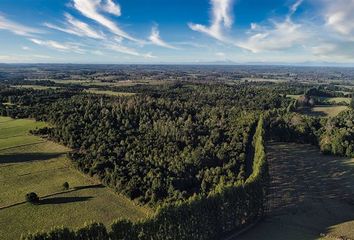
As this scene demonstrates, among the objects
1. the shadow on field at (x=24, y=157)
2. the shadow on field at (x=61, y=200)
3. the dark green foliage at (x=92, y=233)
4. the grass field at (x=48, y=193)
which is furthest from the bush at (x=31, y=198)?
the dark green foliage at (x=92, y=233)

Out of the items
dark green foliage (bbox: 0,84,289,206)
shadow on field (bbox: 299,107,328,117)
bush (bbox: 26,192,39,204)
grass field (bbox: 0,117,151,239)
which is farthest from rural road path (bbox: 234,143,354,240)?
shadow on field (bbox: 299,107,328,117)

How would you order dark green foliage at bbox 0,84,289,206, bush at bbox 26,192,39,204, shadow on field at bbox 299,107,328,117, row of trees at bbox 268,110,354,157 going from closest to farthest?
bush at bbox 26,192,39,204
dark green foliage at bbox 0,84,289,206
row of trees at bbox 268,110,354,157
shadow on field at bbox 299,107,328,117

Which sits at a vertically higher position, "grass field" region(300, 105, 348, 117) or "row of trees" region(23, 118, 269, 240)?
"row of trees" region(23, 118, 269, 240)

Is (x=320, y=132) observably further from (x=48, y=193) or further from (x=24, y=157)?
(x=24, y=157)

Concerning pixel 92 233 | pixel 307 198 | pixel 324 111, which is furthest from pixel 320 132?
pixel 92 233

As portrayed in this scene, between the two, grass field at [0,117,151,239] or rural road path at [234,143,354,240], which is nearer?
rural road path at [234,143,354,240]

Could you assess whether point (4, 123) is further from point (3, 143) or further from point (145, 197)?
point (145, 197)

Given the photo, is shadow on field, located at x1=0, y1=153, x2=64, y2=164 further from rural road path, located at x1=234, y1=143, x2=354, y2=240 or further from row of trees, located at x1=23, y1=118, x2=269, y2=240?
rural road path, located at x1=234, y1=143, x2=354, y2=240
